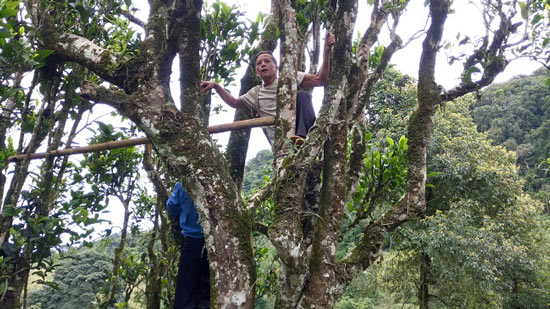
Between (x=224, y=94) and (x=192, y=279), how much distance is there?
55.5 inches

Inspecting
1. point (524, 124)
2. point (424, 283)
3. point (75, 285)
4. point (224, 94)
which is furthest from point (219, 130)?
point (524, 124)

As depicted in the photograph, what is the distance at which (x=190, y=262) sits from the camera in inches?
96.3

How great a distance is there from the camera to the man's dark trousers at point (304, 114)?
2.31m

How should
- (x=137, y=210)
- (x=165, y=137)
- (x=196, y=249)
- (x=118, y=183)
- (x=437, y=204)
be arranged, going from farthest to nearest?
(x=437, y=204) → (x=137, y=210) → (x=118, y=183) → (x=196, y=249) → (x=165, y=137)

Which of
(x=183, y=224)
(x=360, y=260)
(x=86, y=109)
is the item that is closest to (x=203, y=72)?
(x=86, y=109)

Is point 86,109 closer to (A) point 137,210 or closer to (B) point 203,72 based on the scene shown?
(B) point 203,72

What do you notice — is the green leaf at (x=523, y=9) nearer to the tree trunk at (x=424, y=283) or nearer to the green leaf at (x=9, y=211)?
the green leaf at (x=9, y=211)

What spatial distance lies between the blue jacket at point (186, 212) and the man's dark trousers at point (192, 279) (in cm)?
6

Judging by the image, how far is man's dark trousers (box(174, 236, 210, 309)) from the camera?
2.39 meters

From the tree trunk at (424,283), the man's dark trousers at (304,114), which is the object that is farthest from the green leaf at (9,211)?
the tree trunk at (424,283)

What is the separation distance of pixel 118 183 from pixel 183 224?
4.61 ft

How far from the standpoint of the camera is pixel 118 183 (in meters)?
3.54

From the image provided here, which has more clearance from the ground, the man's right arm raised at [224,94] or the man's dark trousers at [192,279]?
the man's right arm raised at [224,94]

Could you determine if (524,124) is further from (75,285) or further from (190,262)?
(190,262)
